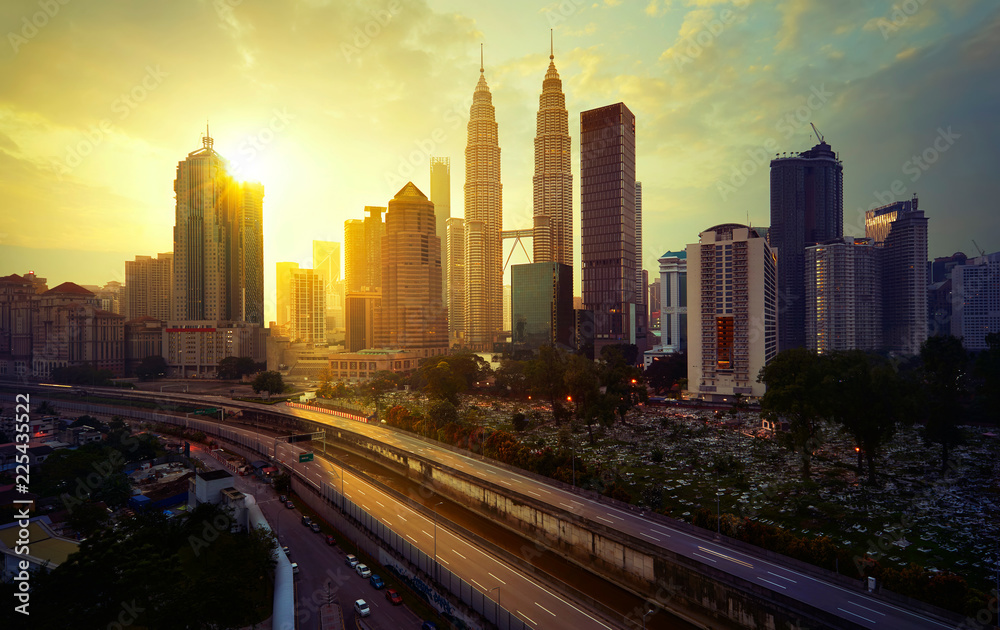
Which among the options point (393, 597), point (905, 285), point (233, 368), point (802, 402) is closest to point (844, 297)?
point (905, 285)

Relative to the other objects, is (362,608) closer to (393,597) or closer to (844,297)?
(393,597)

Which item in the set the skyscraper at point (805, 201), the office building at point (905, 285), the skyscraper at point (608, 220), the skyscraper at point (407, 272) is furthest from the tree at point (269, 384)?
the skyscraper at point (805, 201)

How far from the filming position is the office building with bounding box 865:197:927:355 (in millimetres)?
135125

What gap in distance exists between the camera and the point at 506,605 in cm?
2680

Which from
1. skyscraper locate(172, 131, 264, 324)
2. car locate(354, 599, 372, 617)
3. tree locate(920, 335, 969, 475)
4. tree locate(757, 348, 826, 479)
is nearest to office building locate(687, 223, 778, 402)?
tree locate(920, 335, 969, 475)

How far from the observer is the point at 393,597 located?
2906 cm

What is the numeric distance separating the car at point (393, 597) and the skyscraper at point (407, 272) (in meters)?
124

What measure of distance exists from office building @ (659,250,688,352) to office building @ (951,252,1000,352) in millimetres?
78644

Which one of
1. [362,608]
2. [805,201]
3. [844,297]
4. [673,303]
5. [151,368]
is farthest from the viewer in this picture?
[805,201]

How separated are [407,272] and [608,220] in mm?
67590

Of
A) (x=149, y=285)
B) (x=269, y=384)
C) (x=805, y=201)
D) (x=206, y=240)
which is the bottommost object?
(x=269, y=384)

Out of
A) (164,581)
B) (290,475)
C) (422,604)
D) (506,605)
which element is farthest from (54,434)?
(506,605)

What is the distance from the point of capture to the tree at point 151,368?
456 ft

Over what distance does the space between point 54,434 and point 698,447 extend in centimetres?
8792
